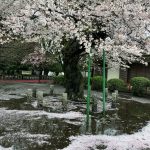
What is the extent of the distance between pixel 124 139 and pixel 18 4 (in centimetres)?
1294

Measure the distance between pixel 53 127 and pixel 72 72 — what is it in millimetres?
9619

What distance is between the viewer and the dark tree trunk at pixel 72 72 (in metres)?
23.2

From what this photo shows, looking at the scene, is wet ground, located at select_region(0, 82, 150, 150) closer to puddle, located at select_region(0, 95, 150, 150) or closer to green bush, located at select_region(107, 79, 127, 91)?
puddle, located at select_region(0, 95, 150, 150)

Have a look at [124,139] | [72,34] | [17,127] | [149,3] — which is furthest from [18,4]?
[124,139]

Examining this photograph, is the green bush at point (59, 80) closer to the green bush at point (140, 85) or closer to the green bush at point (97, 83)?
the green bush at point (97, 83)

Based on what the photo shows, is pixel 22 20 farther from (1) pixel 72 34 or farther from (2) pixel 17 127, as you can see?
(2) pixel 17 127

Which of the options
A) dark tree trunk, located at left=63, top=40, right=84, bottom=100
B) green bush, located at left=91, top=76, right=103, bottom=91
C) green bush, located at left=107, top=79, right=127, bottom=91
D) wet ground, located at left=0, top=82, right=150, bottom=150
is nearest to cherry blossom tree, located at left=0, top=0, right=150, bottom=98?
dark tree trunk, located at left=63, top=40, right=84, bottom=100

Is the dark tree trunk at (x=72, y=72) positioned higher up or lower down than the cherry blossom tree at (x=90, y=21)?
lower down

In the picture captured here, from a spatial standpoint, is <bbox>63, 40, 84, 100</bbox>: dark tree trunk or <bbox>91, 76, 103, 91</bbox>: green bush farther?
<bbox>91, 76, 103, 91</bbox>: green bush

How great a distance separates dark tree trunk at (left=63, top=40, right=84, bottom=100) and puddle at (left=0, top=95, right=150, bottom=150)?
16.1ft

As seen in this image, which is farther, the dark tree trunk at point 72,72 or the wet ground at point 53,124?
the dark tree trunk at point 72,72

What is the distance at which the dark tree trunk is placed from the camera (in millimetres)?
23172

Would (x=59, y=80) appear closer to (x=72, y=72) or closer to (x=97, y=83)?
(x=97, y=83)

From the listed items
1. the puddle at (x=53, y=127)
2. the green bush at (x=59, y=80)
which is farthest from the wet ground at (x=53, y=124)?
the green bush at (x=59, y=80)
